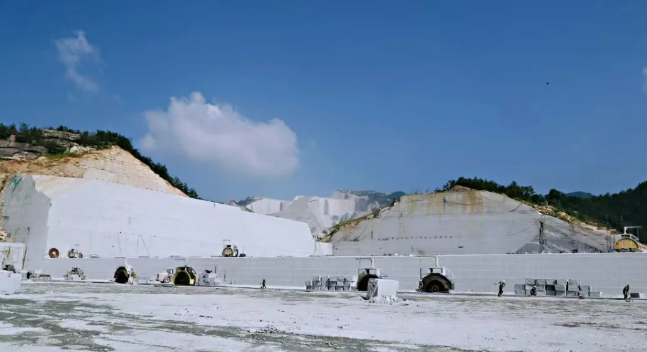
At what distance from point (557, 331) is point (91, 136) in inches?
2170

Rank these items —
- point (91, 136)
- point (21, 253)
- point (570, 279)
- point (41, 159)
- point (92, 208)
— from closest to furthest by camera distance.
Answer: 1. point (570, 279)
2. point (21, 253)
3. point (92, 208)
4. point (41, 159)
5. point (91, 136)

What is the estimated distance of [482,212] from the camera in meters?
45.4

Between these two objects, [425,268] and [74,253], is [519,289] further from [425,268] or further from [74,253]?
[74,253]

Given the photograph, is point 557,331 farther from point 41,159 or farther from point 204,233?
point 41,159

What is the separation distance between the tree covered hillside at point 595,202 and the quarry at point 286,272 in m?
3.22

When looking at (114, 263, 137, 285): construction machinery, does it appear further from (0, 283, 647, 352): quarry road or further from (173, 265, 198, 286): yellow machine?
(0, 283, 647, 352): quarry road

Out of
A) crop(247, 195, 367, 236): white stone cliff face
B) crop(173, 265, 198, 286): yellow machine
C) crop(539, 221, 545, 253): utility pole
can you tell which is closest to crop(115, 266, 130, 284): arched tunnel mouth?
crop(173, 265, 198, 286): yellow machine

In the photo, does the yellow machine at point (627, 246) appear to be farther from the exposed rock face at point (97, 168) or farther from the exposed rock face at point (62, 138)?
the exposed rock face at point (62, 138)

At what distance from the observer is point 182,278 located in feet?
92.9

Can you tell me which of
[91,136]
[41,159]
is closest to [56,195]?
[41,159]

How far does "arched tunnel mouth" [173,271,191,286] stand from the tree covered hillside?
3070cm

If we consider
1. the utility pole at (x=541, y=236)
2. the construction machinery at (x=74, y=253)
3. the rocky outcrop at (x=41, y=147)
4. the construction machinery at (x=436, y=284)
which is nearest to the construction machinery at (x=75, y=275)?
the construction machinery at (x=74, y=253)

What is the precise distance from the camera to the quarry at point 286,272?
317 inches

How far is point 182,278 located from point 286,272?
5906 mm
